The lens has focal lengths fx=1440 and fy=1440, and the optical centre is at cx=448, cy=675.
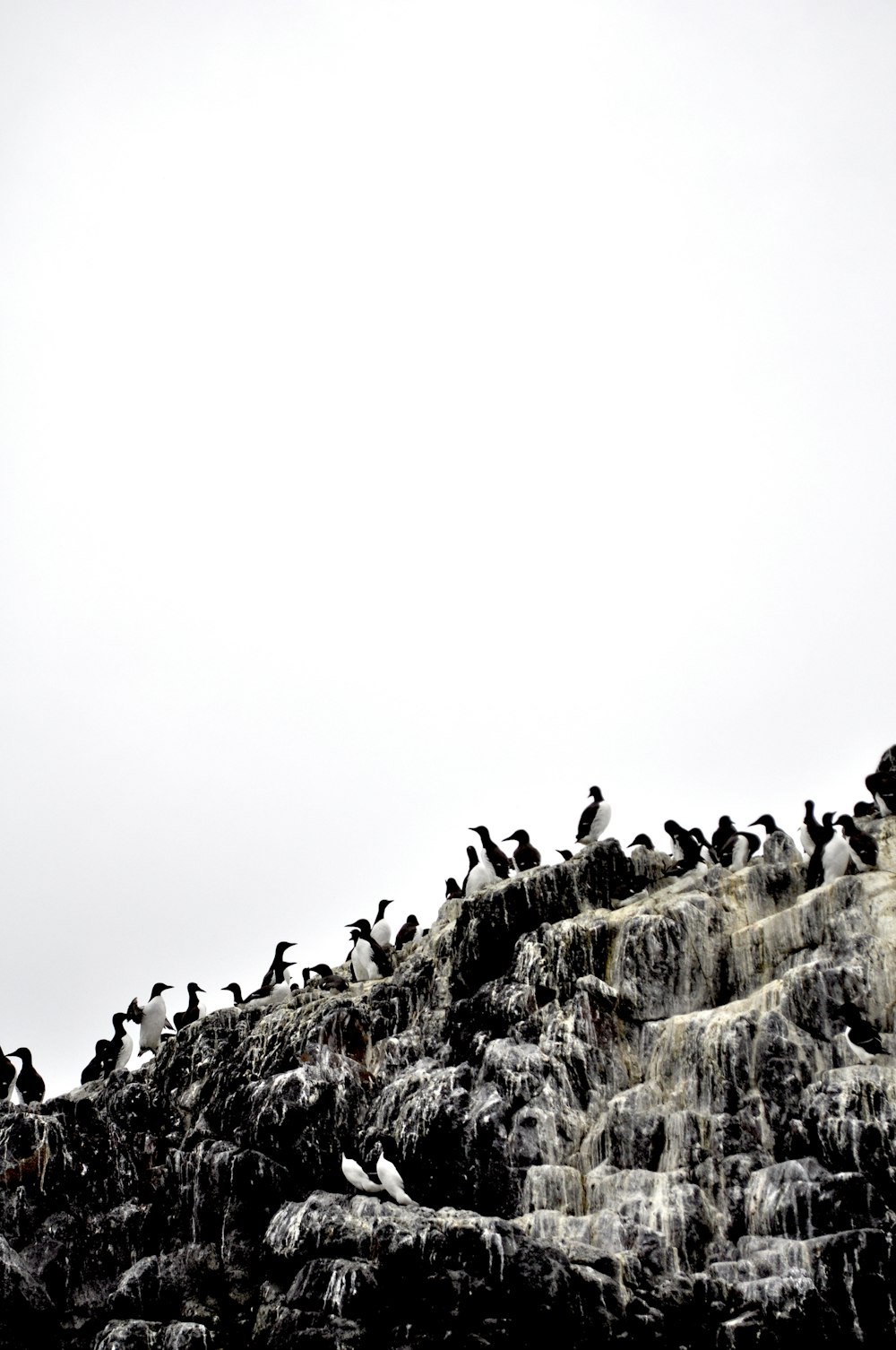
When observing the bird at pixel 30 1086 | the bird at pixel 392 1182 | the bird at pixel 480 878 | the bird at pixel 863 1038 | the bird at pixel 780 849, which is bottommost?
the bird at pixel 392 1182

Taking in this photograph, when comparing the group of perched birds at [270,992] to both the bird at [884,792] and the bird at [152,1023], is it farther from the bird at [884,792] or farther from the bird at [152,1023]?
the bird at [884,792]

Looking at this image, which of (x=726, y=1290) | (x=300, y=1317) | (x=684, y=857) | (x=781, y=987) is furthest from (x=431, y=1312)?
(x=684, y=857)

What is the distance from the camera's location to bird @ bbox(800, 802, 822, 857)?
25703 mm

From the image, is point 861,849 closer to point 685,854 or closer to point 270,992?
point 685,854

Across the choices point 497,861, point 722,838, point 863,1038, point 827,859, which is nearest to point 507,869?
point 497,861

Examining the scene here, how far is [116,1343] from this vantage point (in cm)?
1948

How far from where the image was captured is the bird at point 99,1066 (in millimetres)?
30513

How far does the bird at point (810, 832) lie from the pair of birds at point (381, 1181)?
967 centimetres

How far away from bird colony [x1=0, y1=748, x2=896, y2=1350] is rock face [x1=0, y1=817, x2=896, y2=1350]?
0.04m

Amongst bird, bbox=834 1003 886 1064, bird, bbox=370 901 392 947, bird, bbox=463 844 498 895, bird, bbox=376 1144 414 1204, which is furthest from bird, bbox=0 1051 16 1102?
bird, bbox=834 1003 886 1064

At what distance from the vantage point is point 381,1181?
20.7 metres

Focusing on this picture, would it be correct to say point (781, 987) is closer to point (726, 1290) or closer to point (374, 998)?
point (726, 1290)

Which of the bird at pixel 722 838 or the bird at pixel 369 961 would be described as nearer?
the bird at pixel 722 838

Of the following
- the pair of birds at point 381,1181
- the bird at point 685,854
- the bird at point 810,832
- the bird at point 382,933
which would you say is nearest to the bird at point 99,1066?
the bird at point 382,933
